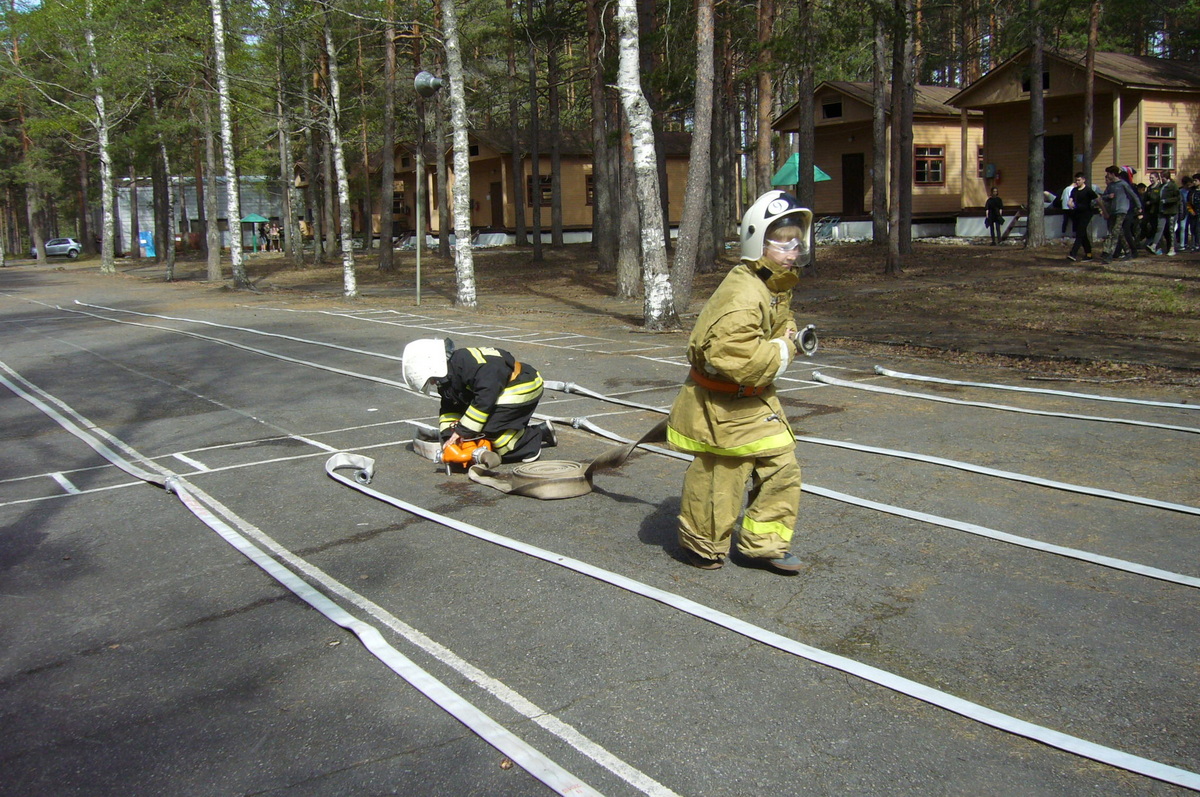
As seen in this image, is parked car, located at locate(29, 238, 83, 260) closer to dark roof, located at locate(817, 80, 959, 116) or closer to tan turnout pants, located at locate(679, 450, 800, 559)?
dark roof, located at locate(817, 80, 959, 116)

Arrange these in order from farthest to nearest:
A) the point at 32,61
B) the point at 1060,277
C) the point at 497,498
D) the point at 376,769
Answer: the point at 32,61, the point at 1060,277, the point at 497,498, the point at 376,769

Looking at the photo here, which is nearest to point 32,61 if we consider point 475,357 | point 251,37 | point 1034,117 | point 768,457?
point 251,37

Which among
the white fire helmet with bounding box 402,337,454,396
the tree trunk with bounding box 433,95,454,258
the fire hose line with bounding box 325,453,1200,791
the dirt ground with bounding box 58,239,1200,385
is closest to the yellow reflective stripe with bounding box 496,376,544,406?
the white fire helmet with bounding box 402,337,454,396

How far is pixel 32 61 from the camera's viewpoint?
48.0 meters

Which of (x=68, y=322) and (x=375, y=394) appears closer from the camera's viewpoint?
(x=375, y=394)

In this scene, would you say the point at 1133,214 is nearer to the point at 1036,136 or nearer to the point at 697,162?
the point at 1036,136

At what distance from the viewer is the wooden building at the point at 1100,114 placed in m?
31.0

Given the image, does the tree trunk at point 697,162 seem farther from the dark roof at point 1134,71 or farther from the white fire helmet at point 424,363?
the dark roof at point 1134,71

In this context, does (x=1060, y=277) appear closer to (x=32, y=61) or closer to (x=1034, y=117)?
(x=1034, y=117)

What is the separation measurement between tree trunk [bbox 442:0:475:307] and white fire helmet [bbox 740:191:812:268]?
15.3m

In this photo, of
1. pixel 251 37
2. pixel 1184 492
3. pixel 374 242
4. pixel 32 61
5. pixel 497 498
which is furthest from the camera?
pixel 374 242

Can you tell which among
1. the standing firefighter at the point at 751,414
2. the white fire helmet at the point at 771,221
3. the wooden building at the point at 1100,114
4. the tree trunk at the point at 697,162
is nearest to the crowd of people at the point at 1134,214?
the wooden building at the point at 1100,114

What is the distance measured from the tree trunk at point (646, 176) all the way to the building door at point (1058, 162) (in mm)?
23043

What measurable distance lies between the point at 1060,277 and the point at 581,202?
3052 centimetres
